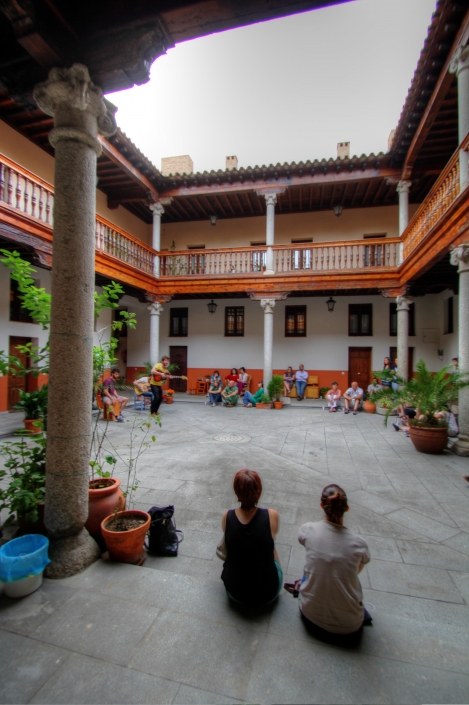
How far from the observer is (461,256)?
6.52m

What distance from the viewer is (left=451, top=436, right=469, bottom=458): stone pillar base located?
6281mm

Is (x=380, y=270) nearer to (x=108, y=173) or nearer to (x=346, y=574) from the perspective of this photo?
(x=108, y=173)

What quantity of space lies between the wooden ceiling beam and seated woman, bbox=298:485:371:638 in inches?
340

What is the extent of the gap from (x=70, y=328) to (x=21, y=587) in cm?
174

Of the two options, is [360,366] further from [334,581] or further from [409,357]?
[334,581]

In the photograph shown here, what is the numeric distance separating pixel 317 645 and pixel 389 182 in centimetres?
1293

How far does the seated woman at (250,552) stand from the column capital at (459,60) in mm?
8660

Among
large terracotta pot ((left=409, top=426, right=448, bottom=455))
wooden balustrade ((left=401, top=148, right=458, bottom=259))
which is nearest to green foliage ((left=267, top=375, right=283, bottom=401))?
wooden balustrade ((left=401, top=148, right=458, bottom=259))

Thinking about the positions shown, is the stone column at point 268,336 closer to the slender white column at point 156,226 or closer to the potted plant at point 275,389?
the potted plant at point 275,389

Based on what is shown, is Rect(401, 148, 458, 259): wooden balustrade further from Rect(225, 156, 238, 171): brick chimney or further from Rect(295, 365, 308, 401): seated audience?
Rect(225, 156, 238, 171): brick chimney

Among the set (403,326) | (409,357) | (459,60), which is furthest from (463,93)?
(409,357)

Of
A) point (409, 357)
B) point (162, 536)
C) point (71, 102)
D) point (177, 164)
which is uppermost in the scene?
point (177, 164)

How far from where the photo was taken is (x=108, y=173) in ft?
39.0

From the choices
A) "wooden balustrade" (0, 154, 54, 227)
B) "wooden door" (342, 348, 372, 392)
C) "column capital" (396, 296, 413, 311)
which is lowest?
"wooden door" (342, 348, 372, 392)
